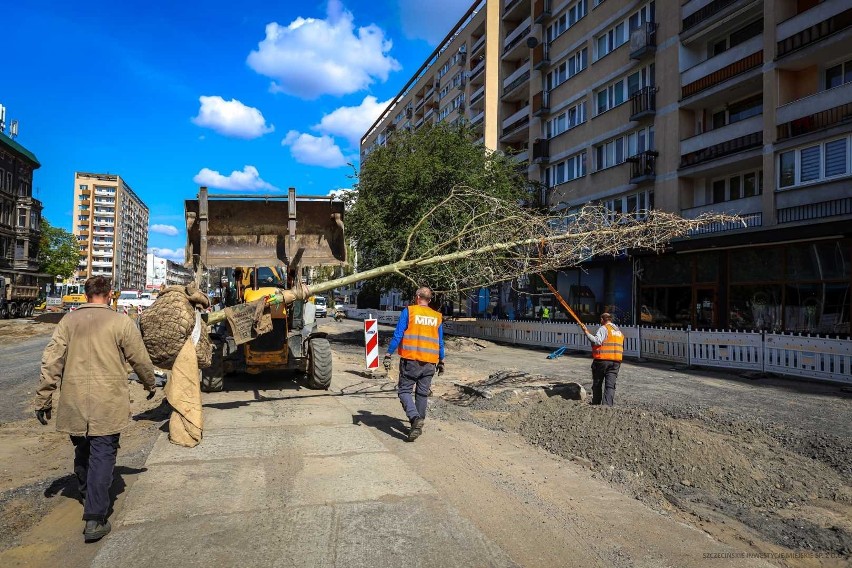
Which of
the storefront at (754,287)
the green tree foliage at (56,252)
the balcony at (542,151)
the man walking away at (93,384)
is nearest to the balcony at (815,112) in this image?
the storefront at (754,287)

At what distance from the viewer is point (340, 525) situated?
3.96 m

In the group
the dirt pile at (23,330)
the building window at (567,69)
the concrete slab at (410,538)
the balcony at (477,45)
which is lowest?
the dirt pile at (23,330)

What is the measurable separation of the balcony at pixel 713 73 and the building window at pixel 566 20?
9949 millimetres

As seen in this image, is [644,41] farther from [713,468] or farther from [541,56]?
[713,468]

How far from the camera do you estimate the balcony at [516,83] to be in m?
37.6

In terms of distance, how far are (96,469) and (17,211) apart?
76932 millimetres

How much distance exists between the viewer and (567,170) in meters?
32.0

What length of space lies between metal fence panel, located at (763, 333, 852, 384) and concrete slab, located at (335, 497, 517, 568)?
1207 centimetres

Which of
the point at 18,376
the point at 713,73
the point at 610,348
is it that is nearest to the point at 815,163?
the point at 713,73

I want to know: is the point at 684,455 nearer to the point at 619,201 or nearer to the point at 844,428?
the point at 844,428

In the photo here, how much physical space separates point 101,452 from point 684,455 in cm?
530

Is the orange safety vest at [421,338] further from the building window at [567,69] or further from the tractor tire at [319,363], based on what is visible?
the building window at [567,69]

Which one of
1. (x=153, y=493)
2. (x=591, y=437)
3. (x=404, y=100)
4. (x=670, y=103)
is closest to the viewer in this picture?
(x=153, y=493)

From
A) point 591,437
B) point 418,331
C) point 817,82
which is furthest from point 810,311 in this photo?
point 418,331
